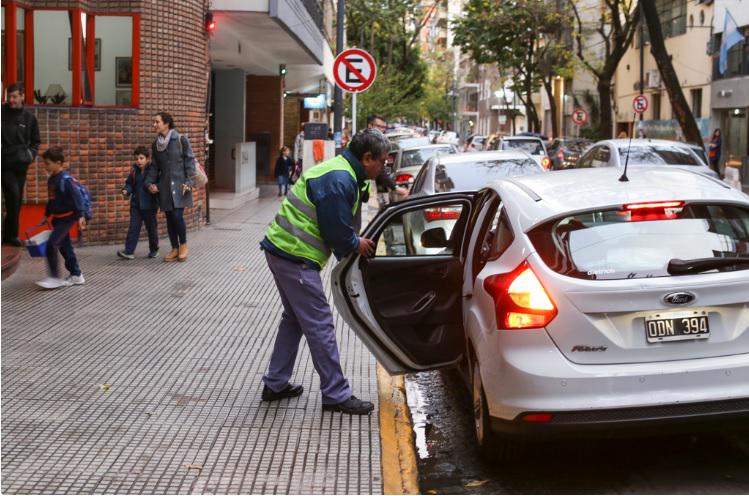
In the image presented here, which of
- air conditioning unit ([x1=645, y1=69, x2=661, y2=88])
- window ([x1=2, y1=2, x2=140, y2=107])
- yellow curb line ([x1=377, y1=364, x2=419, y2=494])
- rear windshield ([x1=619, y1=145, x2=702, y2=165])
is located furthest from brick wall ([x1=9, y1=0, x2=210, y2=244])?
air conditioning unit ([x1=645, y1=69, x2=661, y2=88])

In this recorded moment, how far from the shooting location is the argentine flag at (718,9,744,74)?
35969mm

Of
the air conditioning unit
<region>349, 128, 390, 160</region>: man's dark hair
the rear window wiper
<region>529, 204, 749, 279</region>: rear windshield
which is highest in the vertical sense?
the air conditioning unit

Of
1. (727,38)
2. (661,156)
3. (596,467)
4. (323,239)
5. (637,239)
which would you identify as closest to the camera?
(637,239)

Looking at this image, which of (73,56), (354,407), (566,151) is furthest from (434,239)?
(566,151)

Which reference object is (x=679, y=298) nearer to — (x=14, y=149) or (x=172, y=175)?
(x=172, y=175)

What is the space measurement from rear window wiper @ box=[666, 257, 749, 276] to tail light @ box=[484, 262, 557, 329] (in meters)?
0.63

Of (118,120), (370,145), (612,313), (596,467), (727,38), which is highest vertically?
(727,38)

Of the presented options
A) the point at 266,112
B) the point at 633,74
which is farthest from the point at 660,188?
the point at 633,74

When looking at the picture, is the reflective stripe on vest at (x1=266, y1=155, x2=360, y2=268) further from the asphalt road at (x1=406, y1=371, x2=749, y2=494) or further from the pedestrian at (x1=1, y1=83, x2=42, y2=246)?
the pedestrian at (x1=1, y1=83, x2=42, y2=246)

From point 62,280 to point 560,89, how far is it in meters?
59.9

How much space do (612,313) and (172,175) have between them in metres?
9.10

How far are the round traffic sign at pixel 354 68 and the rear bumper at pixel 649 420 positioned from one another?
41.3 ft

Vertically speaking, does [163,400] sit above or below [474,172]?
below

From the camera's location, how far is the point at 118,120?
1490cm
